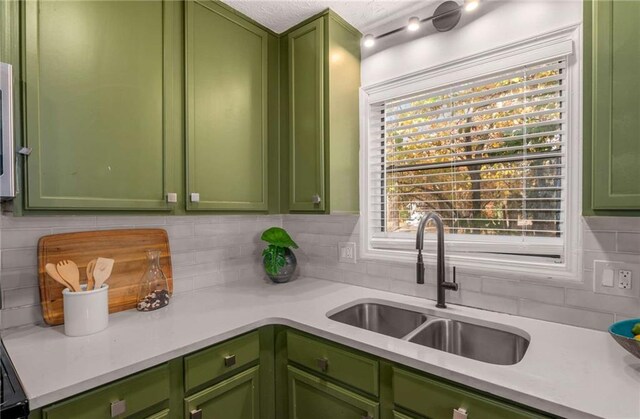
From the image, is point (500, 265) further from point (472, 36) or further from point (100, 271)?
point (100, 271)

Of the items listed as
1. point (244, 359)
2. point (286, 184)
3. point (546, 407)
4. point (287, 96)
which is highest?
point (287, 96)

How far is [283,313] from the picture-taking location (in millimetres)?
1442

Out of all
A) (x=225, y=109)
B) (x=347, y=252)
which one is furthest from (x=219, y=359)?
(x=225, y=109)

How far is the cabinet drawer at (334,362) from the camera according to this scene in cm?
114

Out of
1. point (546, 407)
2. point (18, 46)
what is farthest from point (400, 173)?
point (18, 46)

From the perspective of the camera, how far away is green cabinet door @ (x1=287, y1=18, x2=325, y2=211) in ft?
5.63

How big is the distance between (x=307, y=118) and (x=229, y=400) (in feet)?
4.56

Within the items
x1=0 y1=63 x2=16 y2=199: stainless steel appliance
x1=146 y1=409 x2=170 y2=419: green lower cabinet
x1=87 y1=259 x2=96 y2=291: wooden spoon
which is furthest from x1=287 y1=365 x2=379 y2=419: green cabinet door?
x1=0 y1=63 x2=16 y2=199: stainless steel appliance

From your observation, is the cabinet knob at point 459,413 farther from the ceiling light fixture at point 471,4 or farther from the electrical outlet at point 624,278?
the ceiling light fixture at point 471,4

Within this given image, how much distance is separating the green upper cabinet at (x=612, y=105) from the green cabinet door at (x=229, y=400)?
1406 mm

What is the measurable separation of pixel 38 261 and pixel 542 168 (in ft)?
7.02

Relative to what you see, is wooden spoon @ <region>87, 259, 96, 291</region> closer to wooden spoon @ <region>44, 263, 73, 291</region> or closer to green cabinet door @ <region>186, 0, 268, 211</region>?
wooden spoon @ <region>44, 263, 73, 291</region>

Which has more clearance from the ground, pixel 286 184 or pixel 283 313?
pixel 286 184

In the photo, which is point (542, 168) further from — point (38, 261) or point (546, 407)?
point (38, 261)
